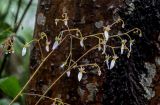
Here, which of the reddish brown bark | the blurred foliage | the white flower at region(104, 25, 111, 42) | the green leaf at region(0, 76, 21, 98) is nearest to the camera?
the white flower at region(104, 25, 111, 42)

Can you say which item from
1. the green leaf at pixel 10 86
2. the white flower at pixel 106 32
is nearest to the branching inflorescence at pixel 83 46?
the white flower at pixel 106 32

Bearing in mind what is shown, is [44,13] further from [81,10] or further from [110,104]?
[110,104]

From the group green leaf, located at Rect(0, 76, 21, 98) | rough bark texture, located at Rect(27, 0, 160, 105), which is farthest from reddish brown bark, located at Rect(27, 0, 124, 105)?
green leaf, located at Rect(0, 76, 21, 98)

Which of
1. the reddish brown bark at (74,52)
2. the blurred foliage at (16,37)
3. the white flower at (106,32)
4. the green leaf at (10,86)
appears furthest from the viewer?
the blurred foliage at (16,37)


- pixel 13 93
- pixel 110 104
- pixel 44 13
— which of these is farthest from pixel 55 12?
pixel 13 93

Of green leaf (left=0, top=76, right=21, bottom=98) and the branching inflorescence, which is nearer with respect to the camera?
the branching inflorescence

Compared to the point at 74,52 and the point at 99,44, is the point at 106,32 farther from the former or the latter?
the point at 74,52

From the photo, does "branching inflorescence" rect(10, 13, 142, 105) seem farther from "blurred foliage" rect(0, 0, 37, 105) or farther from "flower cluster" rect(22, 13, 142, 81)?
"blurred foliage" rect(0, 0, 37, 105)

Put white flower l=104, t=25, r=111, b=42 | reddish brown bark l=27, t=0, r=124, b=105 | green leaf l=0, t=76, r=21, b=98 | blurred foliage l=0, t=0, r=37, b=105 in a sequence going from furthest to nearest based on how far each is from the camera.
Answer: blurred foliage l=0, t=0, r=37, b=105 < green leaf l=0, t=76, r=21, b=98 < reddish brown bark l=27, t=0, r=124, b=105 < white flower l=104, t=25, r=111, b=42

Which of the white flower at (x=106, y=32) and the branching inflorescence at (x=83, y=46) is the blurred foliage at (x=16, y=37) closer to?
the branching inflorescence at (x=83, y=46)
